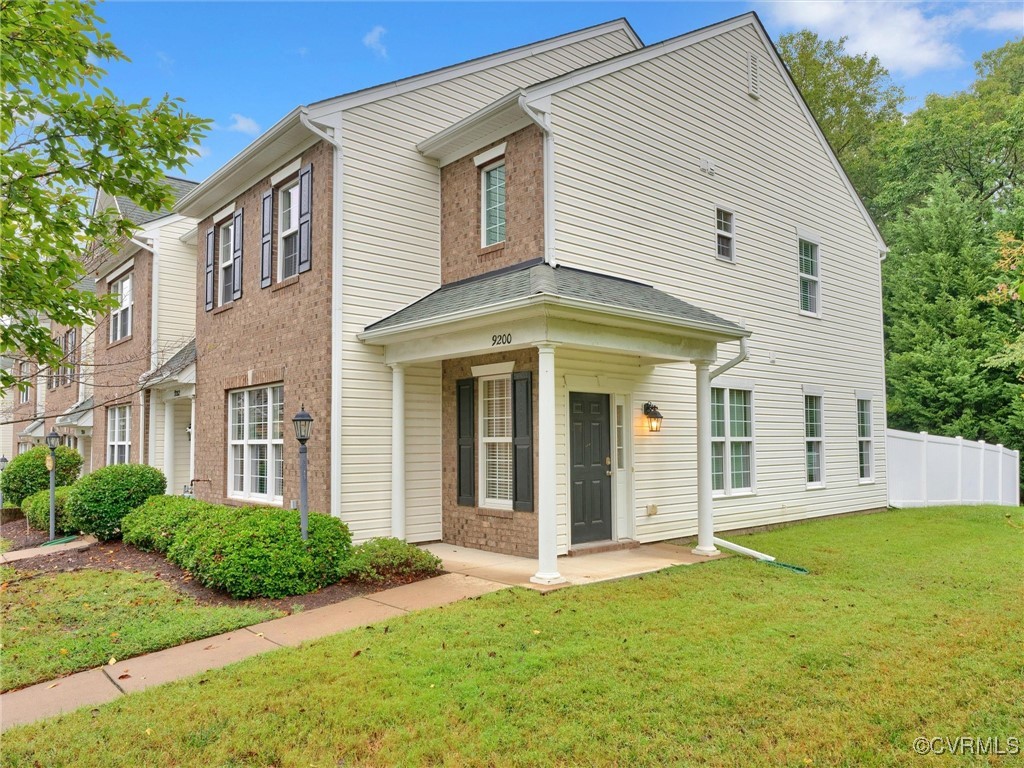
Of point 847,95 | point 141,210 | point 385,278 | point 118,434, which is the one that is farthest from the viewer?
point 847,95

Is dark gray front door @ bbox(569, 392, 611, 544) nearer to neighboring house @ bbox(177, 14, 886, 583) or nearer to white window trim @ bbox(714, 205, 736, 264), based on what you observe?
neighboring house @ bbox(177, 14, 886, 583)

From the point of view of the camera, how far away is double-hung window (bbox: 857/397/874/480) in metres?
15.1

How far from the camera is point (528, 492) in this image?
8914mm

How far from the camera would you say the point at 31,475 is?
16766 mm

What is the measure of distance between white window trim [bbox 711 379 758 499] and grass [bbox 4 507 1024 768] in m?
4.48

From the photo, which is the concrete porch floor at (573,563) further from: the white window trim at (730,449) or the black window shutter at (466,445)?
the white window trim at (730,449)

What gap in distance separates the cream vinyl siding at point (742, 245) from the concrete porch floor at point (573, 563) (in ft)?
2.80

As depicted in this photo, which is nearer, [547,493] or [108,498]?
[547,493]

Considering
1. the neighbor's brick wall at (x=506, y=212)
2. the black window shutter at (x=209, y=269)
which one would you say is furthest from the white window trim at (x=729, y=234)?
the black window shutter at (x=209, y=269)

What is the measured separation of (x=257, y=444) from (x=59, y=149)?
7.43m

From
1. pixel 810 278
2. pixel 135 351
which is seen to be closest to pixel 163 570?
pixel 135 351

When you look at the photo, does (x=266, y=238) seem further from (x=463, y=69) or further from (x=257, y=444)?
(x=463, y=69)

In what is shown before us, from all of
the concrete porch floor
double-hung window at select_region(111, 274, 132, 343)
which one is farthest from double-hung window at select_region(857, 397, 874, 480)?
double-hung window at select_region(111, 274, 132, 343)

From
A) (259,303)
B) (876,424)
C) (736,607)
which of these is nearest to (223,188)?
(259,303)
